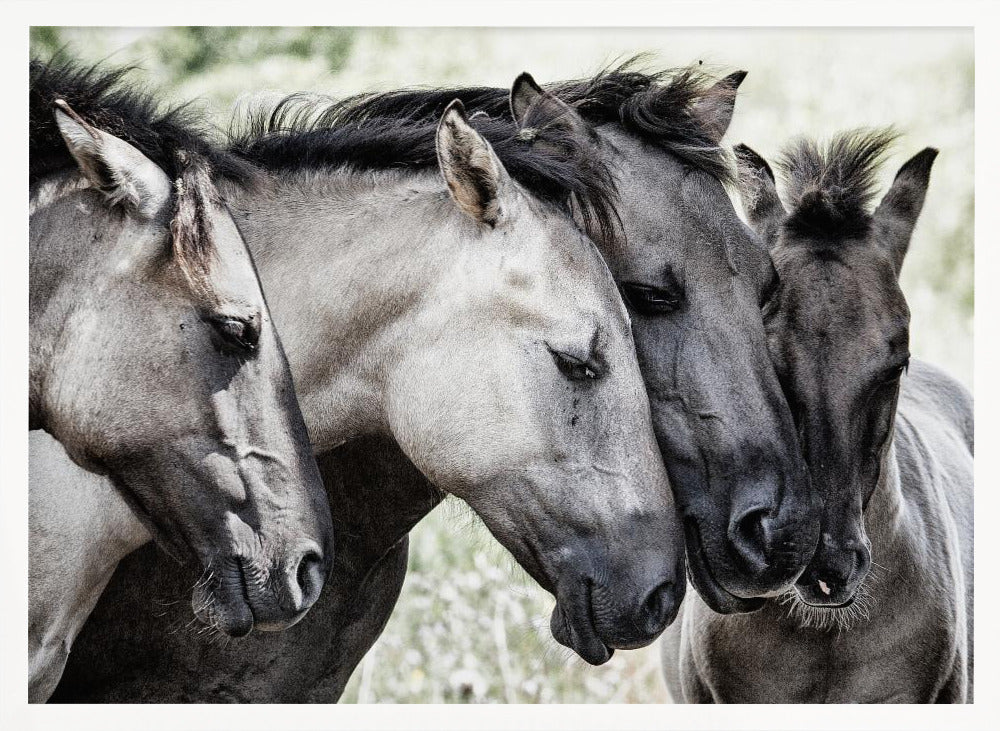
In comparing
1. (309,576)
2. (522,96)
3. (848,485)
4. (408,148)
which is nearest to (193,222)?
(408,148)

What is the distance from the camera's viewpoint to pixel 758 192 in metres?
2.65

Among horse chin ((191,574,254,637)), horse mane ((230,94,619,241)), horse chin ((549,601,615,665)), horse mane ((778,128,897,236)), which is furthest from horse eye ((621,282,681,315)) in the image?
horse chin ((191,574,254,637))

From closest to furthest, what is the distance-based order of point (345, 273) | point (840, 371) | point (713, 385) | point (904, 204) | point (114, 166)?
1. point (114, 166)
2. point (345, 273)
3. point (713, 385)
4. point (840, 371)
5. point (904, 204)

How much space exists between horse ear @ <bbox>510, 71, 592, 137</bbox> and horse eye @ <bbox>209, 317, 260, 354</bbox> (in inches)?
29.7

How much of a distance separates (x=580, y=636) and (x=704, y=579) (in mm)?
380

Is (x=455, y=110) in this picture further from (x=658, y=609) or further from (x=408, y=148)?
(x=658, y=609)

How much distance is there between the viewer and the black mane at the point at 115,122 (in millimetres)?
1963

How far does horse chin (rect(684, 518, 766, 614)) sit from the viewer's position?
A: 7.19ft

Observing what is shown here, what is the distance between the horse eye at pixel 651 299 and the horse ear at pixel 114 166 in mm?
964

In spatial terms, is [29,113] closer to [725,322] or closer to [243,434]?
[243,434]

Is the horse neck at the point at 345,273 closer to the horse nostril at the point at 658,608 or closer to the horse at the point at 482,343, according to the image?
the horse at the point at 482,343

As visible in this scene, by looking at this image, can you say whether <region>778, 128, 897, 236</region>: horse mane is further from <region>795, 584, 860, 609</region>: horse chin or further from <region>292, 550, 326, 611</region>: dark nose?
<region>292, 550, 326, 611</region>: dark nose

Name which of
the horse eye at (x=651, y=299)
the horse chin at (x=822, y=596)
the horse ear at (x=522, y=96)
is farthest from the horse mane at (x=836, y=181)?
the horse chin at (x=822, y=596)
